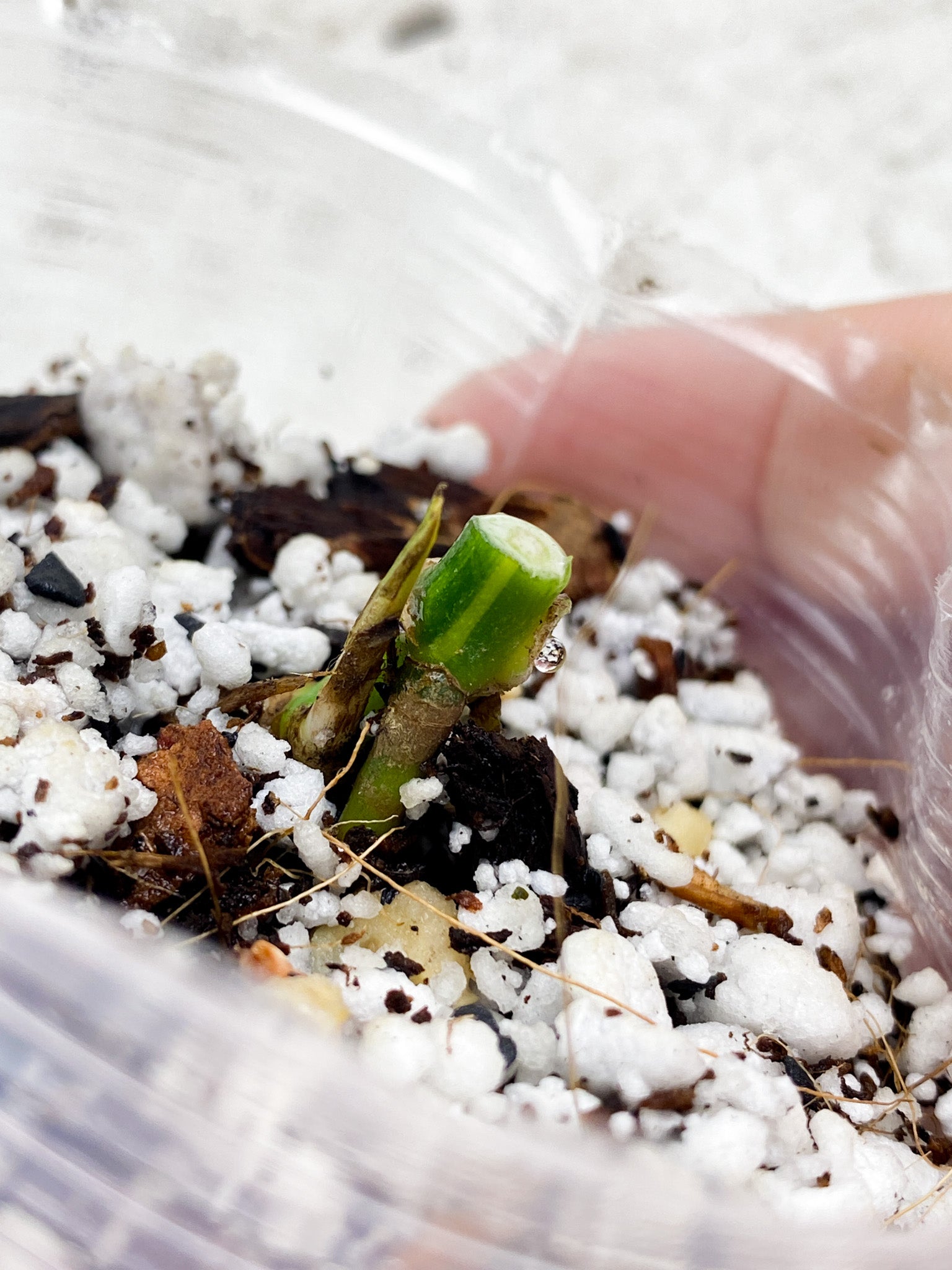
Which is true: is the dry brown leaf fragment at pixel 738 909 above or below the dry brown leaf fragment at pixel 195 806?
below

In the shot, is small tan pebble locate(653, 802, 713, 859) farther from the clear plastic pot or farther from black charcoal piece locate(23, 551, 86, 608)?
black charcoal piece locate(23, 551, 86, 608)

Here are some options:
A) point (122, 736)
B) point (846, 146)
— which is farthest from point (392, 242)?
point (846, 146)

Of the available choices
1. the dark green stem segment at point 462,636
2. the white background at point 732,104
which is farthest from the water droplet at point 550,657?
the white background at point 732,104

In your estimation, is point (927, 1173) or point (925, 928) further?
point (925, 928)

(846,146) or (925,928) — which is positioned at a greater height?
(846,146)

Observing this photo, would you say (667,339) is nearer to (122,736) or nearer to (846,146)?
(122,736)

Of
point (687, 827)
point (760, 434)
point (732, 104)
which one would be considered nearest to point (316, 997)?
point (687, 827)

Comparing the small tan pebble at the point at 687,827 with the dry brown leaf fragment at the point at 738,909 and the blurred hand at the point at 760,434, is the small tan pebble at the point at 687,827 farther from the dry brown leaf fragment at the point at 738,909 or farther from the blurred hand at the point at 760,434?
the blurred hand at the point at 760,434

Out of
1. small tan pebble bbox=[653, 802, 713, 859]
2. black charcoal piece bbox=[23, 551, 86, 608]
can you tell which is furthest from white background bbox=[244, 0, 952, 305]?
black charcoal piece bbox=[23, 551, 86, 608]
